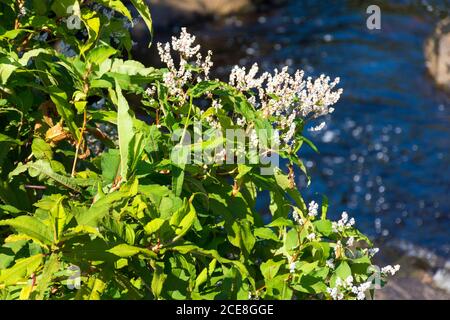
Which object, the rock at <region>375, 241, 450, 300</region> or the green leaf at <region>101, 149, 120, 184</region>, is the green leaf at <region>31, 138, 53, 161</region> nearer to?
the green leaf at <region>101, 149, 120, 184</region>

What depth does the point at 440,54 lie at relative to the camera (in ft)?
38.8

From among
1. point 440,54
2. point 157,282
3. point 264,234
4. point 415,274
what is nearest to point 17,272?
point 157,282

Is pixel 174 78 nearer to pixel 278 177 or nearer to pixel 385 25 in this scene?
pixel 278 177

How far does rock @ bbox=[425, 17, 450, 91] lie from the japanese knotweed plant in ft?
29.6

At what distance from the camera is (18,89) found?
3.02 meters

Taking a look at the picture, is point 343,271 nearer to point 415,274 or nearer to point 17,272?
point 17,272

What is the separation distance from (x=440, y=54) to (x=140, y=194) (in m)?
9.99

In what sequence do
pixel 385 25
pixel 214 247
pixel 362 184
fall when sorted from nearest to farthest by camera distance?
pixel 214 247
pixel 362 184
pixel 385 25

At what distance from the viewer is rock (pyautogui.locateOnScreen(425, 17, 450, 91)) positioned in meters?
11.7

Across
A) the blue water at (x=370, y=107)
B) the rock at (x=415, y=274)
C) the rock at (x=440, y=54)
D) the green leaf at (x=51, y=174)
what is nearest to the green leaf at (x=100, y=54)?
the green leaf at (x=51, y=174)
